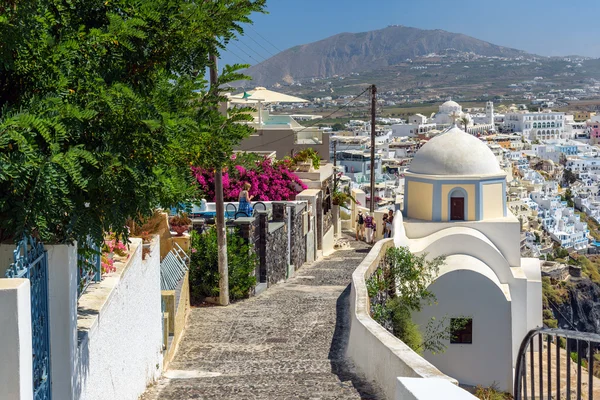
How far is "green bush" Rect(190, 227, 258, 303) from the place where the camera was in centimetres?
1440

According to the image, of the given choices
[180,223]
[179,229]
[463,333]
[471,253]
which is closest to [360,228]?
[471,253]

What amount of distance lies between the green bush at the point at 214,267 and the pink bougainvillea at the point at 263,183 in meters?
4.98

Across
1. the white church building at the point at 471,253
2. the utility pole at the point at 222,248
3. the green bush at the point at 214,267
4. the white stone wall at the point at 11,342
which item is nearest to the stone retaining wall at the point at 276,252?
the green bush at the point at 214,267

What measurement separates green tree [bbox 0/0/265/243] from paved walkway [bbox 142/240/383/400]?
3.45 m

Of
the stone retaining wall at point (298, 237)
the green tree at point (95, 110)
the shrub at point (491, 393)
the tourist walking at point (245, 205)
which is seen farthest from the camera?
the stone retaining wall at point (298, 237)

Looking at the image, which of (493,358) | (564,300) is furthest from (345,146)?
(493,358)

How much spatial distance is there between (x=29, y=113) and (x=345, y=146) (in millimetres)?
140678

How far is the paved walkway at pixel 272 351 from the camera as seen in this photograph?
8438 millimetres

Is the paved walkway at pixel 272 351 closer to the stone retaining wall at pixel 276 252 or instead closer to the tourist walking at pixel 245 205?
the stone retaining wall at pixel 276 252

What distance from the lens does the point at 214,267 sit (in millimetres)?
14445

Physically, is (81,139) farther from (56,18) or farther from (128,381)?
(128,381)

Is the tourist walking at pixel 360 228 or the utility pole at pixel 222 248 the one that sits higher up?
the utility pole at pixel 222 248

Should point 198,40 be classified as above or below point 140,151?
above

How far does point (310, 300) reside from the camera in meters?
14.4
